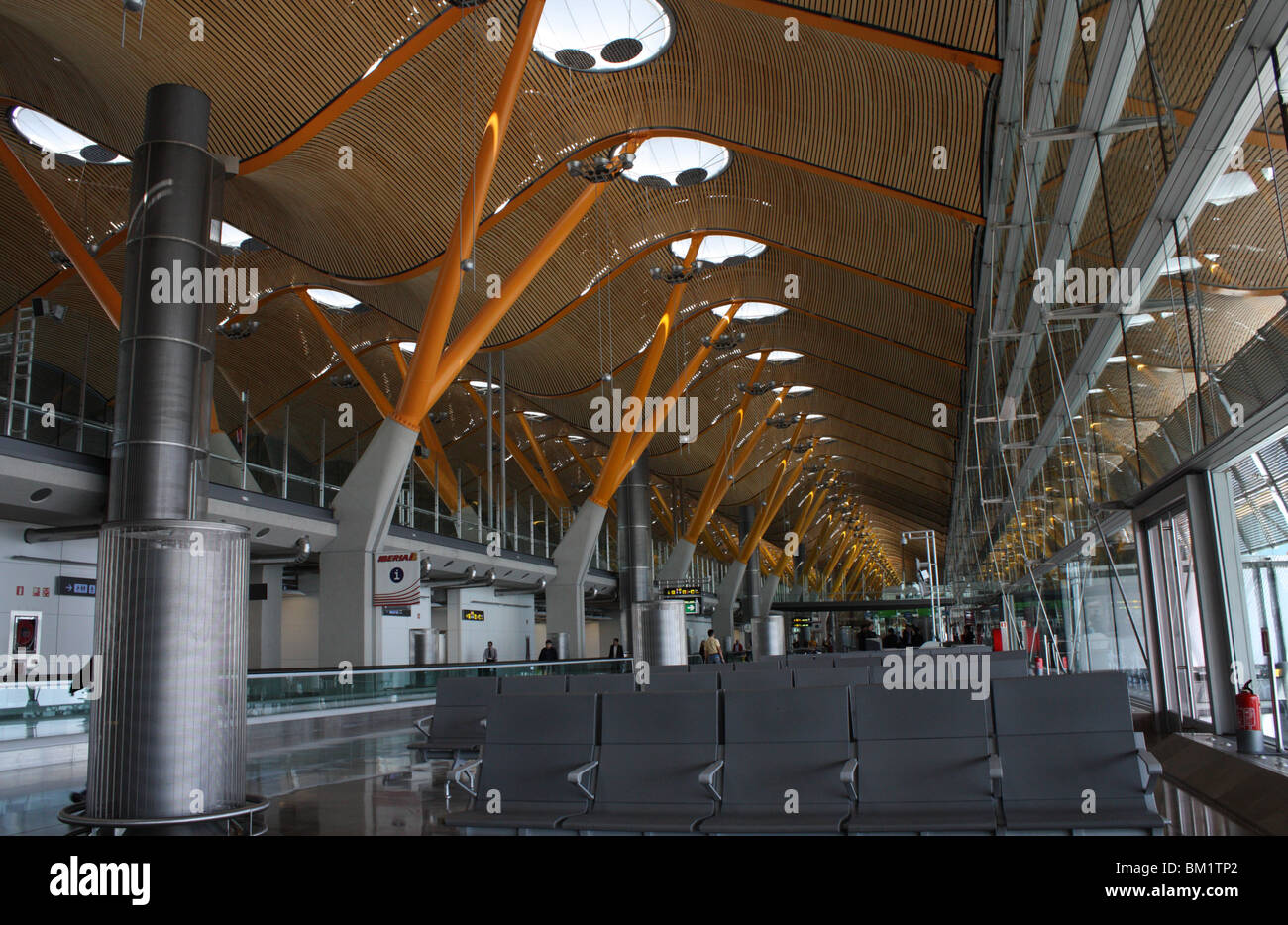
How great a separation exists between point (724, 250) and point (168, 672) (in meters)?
24.6

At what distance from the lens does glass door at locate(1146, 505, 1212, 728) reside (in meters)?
9.31

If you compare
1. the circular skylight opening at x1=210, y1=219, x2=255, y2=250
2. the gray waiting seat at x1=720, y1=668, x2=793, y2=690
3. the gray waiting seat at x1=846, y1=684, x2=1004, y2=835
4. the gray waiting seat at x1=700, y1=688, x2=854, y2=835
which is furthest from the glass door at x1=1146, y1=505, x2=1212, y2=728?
the circular skylight opening at x1=210, y1=219, x2=255, y2=250

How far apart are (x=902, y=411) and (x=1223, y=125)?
29.5 meters

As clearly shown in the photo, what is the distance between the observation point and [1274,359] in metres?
6.08

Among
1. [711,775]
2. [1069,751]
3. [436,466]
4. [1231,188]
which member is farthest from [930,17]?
[436,466]

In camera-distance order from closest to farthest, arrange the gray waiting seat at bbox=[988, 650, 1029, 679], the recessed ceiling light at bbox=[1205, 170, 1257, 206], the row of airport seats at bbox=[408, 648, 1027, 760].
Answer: the recessed ceiling light at bbox=[1205, 170, 1257, 206]
the row of airport seats at bbox=[408, 648, 1027, 760]
the gray waiting seat at bbox=[988, 650, 1029, 679]

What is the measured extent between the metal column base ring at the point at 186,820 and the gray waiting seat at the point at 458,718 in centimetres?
207

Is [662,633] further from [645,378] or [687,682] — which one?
[687,682]

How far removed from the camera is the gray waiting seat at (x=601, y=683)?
9562 millimetres

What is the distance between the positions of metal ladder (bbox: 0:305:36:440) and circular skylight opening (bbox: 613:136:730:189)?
41.4 ft

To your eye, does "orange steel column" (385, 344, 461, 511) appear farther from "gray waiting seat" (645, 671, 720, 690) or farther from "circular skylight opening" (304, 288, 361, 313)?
"gray waiting seat" (645, 671, 720, 690)

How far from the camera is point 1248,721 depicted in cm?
740
